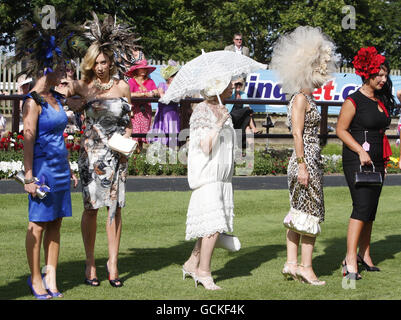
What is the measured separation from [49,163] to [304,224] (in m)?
2.31

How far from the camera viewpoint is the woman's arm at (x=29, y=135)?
6.31 metres

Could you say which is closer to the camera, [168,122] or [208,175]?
[208,175]

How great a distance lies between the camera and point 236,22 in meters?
38.0

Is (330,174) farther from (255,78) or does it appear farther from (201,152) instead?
(201,152)

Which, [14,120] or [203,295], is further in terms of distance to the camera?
[14,120]

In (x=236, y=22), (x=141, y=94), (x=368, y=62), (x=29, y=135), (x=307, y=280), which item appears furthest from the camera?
(x=236, y=22)

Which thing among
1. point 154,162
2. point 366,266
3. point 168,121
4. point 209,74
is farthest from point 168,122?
point 209,74

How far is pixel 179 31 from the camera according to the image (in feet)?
118

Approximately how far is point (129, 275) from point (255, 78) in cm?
1648

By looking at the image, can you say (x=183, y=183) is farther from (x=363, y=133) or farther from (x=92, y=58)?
(x=92, y=58)

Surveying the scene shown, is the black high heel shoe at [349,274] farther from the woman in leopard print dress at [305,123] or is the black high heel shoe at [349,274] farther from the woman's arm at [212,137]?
the woman's arm at [212,137]

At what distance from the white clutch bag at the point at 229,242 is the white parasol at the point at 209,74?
4.16 feet

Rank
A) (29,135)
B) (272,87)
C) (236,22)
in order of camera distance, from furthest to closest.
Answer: (236,22), (272,87), (29,135)
